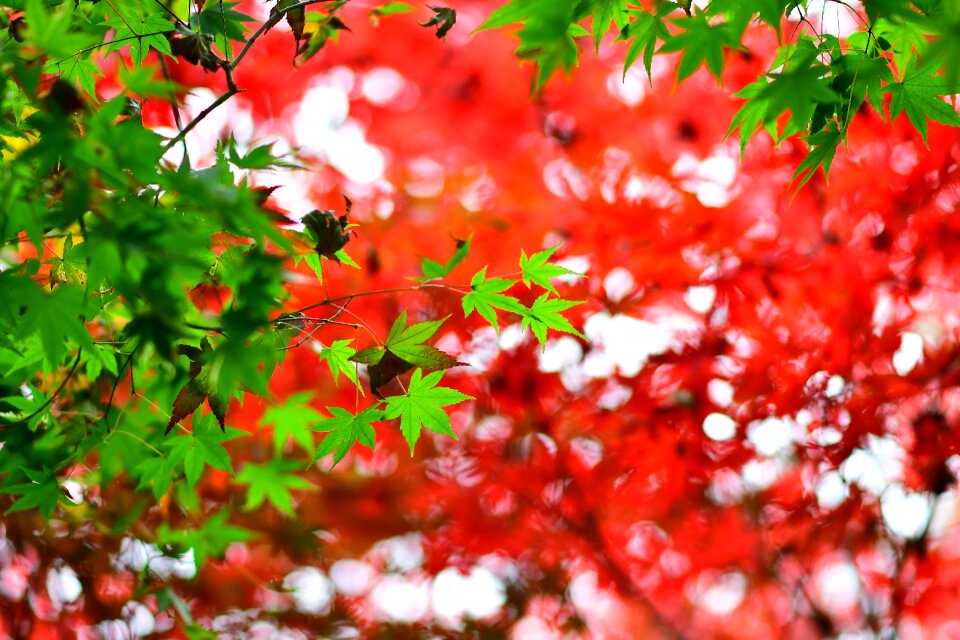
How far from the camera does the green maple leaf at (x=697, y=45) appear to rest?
1.13 m

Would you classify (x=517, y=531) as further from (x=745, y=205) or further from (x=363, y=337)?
(x=745, y=205)

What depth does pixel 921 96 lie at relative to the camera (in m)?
1.38

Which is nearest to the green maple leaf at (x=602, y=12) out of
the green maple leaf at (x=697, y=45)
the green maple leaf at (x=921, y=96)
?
the green maple leaf at (x=697, y=45)

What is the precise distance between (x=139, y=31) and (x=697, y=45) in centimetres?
120

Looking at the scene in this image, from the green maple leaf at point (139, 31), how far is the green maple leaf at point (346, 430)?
2.75 ft

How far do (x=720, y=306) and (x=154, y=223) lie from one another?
7.02 ft

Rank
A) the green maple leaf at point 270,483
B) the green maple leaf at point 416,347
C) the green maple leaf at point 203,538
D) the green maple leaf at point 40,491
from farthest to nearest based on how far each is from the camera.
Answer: the green maple leaf at point 270,483 → the green maple leaf at point 203,538 → the green maple leaf at point 40,491 → the green maple leaf at point 416,347

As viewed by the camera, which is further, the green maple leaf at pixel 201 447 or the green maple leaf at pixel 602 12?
the green maple leaf at pixel 201 447

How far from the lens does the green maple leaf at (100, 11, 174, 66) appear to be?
1.57 m

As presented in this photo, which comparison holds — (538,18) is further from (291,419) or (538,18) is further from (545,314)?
(291,419)

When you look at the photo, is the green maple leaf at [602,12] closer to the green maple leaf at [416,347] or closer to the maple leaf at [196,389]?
the green maple leaf at [416,347]

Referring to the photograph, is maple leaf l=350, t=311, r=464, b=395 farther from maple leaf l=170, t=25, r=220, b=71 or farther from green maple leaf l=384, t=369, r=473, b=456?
maple leaf l=170, t=25, r=220, b=71

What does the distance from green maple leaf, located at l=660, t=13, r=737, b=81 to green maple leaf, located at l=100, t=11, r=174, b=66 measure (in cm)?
104

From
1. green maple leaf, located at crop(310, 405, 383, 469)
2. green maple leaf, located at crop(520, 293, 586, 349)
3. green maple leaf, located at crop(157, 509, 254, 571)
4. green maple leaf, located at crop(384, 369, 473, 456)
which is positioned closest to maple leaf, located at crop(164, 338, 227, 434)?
green maple leaf, located at crop(310, 405, 383, 469)
